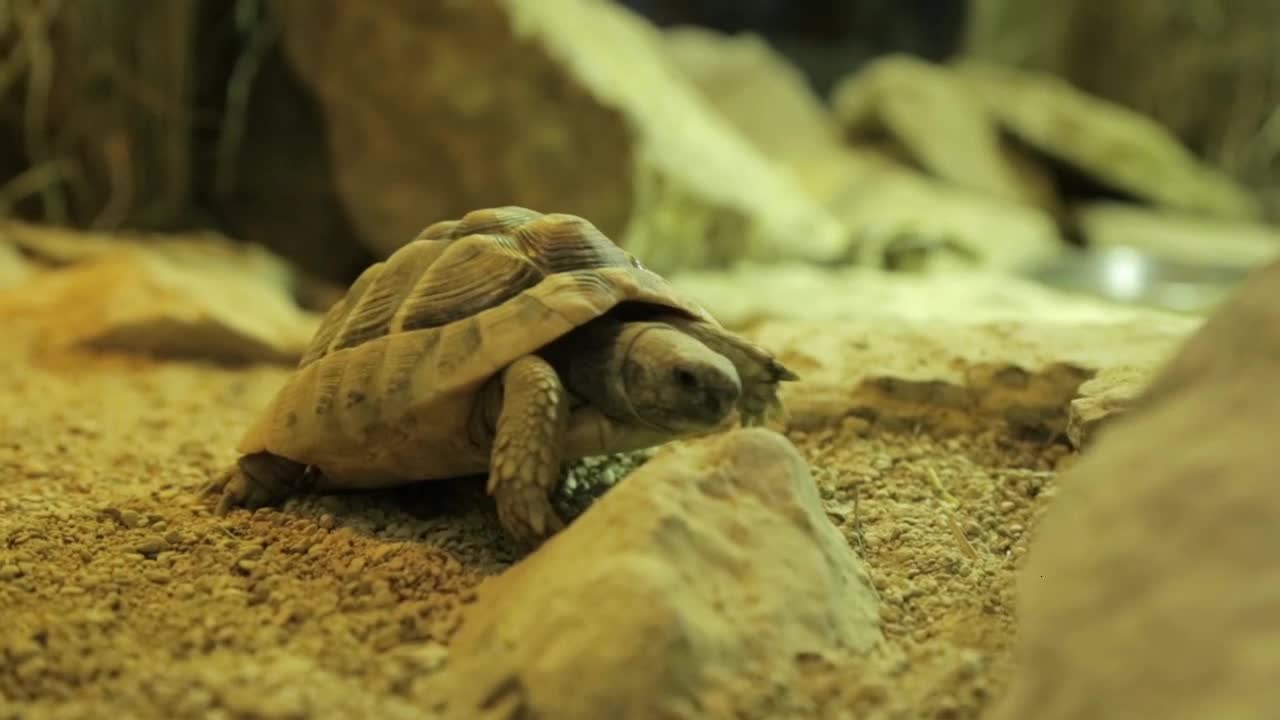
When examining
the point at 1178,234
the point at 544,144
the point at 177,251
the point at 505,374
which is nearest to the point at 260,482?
the point at 505,374

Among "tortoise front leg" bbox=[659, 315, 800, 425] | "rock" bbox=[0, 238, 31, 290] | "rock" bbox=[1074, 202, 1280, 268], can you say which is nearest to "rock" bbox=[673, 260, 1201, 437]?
"tortoise front leg" bbox=[659, 315, 800, 425]

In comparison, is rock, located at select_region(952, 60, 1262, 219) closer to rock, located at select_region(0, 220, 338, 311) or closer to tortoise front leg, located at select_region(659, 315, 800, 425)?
rock, located at select_region(0, 220, 338, 311)

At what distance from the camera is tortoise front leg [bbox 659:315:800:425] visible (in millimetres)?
2225

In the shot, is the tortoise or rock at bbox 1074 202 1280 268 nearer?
the tortoise

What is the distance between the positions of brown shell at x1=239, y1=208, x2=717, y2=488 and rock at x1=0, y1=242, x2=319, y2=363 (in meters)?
2.19

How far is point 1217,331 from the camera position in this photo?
1.40 m

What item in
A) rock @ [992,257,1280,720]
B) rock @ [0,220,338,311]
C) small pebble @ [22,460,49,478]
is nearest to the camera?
rock @ [992,257,1280,720]

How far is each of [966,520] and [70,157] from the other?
16.7 feet

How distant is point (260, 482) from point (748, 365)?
102cm

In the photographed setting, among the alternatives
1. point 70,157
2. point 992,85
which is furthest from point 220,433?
point 992,85

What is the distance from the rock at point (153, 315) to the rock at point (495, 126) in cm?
131

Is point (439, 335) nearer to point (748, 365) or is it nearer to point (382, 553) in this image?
point (382, 553)

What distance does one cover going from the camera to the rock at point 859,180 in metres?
7.15

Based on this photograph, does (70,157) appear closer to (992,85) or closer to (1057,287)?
(1057,287)
